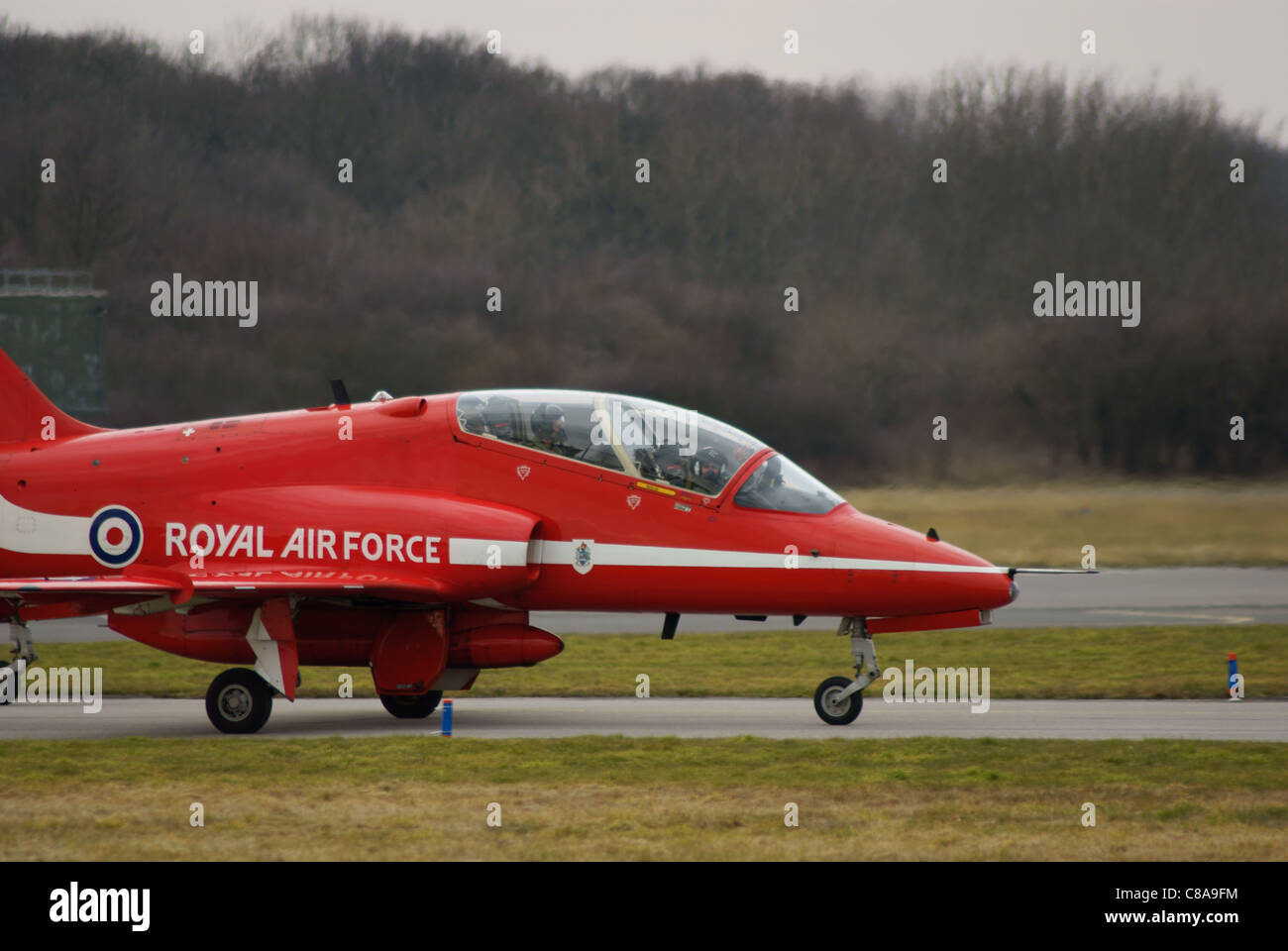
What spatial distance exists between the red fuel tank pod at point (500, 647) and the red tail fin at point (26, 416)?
4.78 metres

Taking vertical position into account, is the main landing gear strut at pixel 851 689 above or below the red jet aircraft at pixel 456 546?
below

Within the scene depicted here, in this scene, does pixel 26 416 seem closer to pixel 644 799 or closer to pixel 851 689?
pixel 644 799

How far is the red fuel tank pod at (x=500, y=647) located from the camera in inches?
561

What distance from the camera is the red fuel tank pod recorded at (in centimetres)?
1425

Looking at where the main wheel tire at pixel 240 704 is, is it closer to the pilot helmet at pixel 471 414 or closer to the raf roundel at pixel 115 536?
the raf roundel at pixel 115 536

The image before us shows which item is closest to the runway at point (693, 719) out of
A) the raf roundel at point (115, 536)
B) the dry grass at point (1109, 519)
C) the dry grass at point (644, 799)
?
the dry grass at point (644, 799)

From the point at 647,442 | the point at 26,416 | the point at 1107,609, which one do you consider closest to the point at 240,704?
the point at 26,416

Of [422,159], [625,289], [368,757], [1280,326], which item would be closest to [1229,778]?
[368,757]

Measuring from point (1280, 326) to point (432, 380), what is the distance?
17935 millimetres

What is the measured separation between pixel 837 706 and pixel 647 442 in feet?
10.1

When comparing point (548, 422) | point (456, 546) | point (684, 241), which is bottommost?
point (456, 546)

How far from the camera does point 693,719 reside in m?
14.8

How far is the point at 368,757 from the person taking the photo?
12.3m

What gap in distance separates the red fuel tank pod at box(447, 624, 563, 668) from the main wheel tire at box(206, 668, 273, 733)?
1.77 metres
